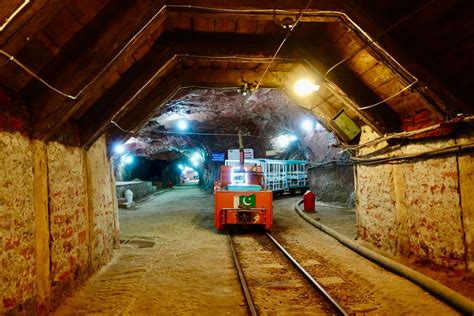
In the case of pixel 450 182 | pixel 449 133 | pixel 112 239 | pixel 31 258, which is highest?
pixel 449 133

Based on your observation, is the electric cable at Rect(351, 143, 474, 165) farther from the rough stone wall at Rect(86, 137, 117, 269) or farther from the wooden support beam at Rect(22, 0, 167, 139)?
the rough stone wall at Rect(86, 137, 117, 269)

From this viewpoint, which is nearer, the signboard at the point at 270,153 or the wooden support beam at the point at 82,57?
the wooden support beam at the point at 82,57

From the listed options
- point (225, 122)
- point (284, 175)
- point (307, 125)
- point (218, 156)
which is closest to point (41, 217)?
point (307, 125)

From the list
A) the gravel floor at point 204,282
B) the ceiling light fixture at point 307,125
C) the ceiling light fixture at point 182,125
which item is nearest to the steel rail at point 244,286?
the gravel floor at point 204,282

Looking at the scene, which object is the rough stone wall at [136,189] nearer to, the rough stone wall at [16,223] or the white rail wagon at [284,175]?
the white rail wagon at [284,175]

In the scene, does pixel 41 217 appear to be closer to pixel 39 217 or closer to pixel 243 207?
pixel 39 217

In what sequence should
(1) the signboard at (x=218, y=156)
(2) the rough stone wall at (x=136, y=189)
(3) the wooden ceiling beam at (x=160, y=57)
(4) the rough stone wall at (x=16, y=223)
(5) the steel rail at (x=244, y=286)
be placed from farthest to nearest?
(1) the signboard at (x=218, y=156) → (2) the rough stone wall at (x=136, y=189) → (3) the wooden ceiling beam at (x=160, y=57) → (5) the steel rail at (x=244, y=286) → (4) the rough stone wall at (x=16, y=223)

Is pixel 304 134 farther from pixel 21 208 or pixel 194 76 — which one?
pixel 21 208

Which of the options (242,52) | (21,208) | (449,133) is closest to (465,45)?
(449,133)

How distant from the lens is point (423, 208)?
6391mm

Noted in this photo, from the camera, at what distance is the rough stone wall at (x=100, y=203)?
6.75 meters

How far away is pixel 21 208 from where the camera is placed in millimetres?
4070

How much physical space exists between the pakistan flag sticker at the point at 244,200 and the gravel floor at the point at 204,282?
49.7 inches

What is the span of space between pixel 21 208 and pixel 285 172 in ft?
70.1
